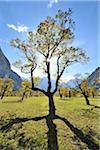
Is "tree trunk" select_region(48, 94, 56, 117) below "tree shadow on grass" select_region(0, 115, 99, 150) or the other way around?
the other way around

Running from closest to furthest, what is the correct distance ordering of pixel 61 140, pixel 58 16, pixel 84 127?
1. pixel 61 140
2. pixel 84 127
3. pixel 58 16

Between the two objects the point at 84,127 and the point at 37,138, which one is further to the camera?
the point at 84,127

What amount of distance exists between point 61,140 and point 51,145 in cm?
175

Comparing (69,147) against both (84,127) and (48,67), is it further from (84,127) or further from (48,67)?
(48,67)

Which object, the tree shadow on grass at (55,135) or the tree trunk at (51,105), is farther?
the tree trunk at (51,105)

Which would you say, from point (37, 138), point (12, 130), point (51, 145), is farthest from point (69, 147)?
point (12, 130)

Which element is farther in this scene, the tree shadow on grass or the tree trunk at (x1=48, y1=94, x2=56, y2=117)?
the tree trunk at (x1=48, y1=94, x2=56, y2=117)

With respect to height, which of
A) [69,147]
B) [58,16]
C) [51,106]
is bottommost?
[69,147]

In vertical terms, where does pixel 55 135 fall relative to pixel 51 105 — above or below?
below

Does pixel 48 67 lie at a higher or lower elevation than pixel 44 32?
lower

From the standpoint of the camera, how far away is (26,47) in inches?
1494

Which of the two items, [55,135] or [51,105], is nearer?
[55,135]

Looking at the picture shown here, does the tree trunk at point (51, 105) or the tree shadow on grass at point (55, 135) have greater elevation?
the tree trunk at point (51, 105)

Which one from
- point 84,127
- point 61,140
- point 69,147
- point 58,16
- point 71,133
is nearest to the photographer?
point 69,147
